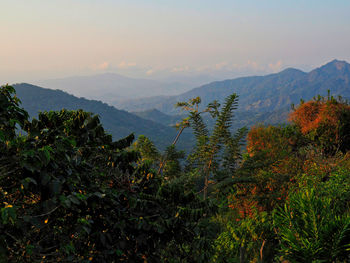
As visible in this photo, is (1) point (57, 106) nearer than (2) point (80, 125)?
No

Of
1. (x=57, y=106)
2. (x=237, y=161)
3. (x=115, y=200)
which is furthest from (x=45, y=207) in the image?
(x=57, y=106)

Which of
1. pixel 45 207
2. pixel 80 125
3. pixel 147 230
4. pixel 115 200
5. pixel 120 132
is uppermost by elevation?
pixel 80 125

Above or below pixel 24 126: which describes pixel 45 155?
below

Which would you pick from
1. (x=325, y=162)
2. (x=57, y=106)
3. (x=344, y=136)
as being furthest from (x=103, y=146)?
(x=57, y=106)

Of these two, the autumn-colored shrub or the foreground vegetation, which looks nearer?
the foreground vegetation

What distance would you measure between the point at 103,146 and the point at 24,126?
1.25 m

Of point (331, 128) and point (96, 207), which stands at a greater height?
point (96, 207)

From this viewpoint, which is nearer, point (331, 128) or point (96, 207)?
point (96, 207)

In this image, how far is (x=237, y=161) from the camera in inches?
420

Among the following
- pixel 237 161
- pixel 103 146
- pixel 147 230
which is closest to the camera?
pixel 147 230

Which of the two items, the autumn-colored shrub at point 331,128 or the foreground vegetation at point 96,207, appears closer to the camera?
the foreground vegetation at point 96,207

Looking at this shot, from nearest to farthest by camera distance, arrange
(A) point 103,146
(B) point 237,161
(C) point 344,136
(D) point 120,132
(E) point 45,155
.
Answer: (E) point 45,155
(A) point 103,146
(B) point 237,161
(C) point 344,136
(D) point 120,132

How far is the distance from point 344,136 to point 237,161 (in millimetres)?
12738

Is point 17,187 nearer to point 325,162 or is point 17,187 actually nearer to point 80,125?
point 80,125
